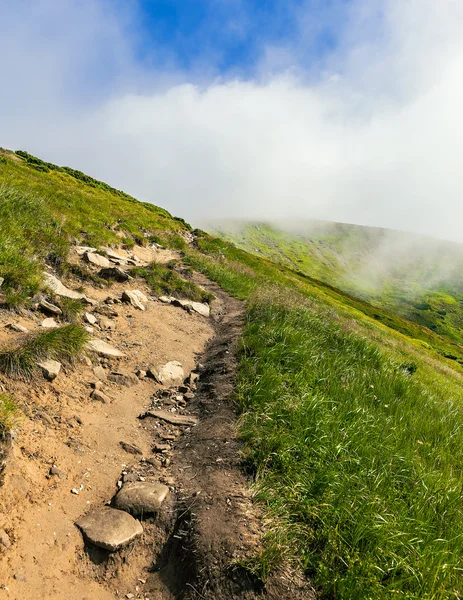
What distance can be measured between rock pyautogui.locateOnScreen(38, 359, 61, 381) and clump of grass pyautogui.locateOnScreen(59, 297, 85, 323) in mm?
2167

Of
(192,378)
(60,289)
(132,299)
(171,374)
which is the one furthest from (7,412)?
(132,299)

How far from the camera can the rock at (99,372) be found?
21.3 feet

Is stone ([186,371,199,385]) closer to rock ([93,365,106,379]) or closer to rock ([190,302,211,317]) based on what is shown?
rock ([93,365,106,379])

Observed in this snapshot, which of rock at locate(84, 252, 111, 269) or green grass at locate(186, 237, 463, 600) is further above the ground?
rock at locate(84, 252, 111, 269)

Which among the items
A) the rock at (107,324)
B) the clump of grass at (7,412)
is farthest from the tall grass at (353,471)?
the rock at (107,324)

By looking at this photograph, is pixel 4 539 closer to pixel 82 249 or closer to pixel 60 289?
pixel 60 289

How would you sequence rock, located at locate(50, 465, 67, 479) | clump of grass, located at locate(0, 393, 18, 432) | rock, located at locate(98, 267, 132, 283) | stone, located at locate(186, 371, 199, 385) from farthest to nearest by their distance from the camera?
rock, located at locate(98, 267, 132, 283), stone, located at locate(186, 371, 199, 385), rock, located at locate(50, 465, 67, 479), clump of grass, located at locate(0, 393, 18, 432)

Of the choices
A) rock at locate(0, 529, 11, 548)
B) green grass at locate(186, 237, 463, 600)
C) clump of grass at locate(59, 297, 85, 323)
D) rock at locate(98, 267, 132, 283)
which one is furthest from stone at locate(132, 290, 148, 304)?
rock at locate(0, 529, 11, 548)

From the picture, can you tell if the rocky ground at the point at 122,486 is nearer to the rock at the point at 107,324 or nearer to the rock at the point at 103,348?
the rock at the point at 103,348

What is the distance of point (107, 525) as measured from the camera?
3756mm

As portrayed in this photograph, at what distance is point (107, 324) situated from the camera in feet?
28.3

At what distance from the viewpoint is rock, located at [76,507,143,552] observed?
11.7ft

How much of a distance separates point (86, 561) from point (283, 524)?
7.05 ft

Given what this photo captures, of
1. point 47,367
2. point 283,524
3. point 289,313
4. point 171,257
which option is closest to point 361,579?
point 283,524
